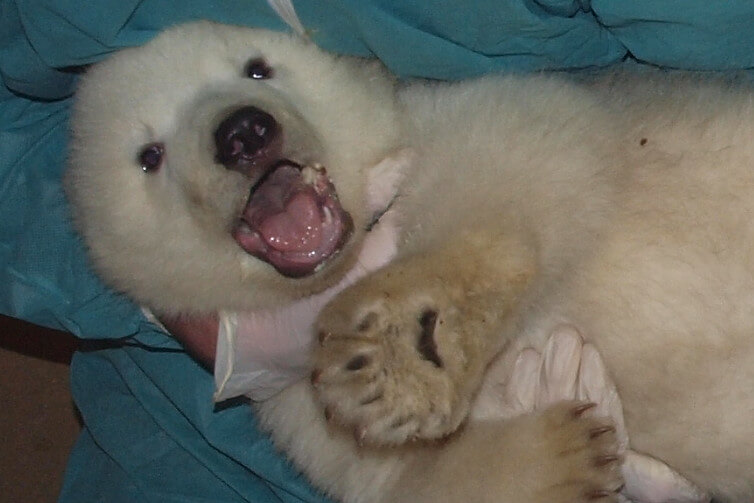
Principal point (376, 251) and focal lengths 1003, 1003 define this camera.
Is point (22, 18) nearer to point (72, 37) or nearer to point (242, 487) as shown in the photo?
point (72, 37)

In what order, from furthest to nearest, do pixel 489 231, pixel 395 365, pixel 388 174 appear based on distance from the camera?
pixel 388 174 < pixel 489 231 < pixel 395 365

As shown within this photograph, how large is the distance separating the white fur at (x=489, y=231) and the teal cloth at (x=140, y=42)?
6 cm

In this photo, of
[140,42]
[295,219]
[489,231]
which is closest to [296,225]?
[295,219]

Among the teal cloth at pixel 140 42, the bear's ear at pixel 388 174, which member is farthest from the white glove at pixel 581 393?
the teal cloth at pixel 140 42

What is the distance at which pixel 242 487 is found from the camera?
247 centimetres

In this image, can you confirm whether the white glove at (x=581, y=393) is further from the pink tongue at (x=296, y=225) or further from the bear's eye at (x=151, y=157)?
the bear's eye at (x=151, y=157)

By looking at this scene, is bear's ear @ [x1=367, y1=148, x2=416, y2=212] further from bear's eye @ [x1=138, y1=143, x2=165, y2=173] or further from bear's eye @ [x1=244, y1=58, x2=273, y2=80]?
bear's eye @ [x1=138, y1=143, x2=165, y2=173]

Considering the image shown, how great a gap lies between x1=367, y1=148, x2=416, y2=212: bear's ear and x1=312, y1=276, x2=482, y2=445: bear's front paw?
360 mm

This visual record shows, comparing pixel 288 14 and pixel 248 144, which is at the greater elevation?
pixel 288 14

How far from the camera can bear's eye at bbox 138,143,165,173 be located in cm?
177

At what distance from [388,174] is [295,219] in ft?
0.71

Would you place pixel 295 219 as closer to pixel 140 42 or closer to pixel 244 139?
pixel 244 139

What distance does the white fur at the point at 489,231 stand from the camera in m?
1.47

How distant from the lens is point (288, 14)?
68.4 inches
